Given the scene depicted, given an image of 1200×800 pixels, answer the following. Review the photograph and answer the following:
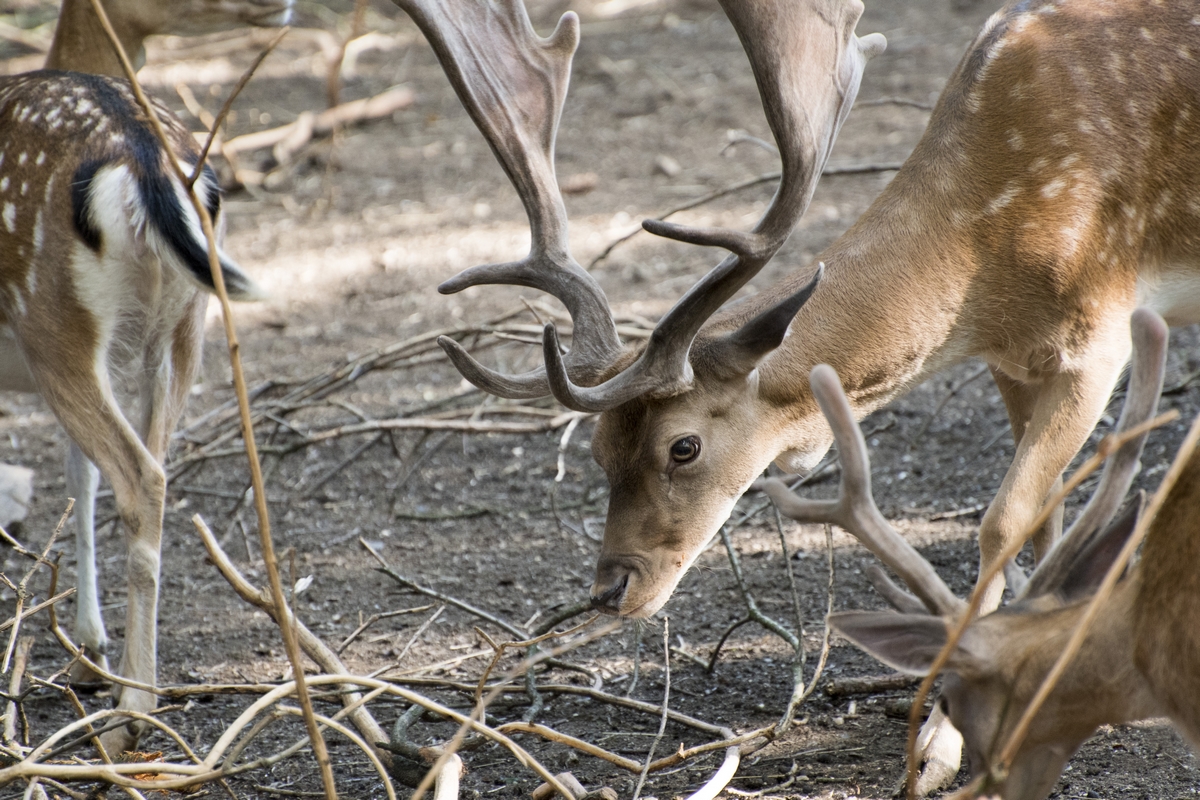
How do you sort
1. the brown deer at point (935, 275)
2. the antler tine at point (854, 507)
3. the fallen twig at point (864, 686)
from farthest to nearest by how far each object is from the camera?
the fallen twig at point (864, 686), the brown deer at point (935, 275), the antler tine at point (854, 507)

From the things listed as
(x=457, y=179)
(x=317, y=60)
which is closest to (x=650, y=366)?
(x=457, y=179)

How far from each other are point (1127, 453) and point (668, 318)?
129 cm

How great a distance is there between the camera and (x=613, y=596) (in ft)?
11.4

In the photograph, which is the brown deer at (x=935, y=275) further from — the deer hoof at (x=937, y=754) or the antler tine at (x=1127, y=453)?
the antler tine at (x=1127, y=453)

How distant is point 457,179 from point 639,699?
6561mm

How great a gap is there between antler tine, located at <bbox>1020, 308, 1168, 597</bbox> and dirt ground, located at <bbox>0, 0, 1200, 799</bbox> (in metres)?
0.96

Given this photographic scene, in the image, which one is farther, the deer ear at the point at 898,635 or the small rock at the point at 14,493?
the small rock at the point at 14,493

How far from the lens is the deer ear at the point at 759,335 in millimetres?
3154

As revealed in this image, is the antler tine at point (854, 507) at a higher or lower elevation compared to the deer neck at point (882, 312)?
higher

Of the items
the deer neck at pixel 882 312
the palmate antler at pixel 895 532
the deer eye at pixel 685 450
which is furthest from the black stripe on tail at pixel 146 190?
the palmate antler at pixel 895 532

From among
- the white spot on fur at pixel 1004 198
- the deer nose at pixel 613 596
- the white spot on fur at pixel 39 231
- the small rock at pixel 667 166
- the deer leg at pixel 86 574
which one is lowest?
the small rock at pixel 667 166

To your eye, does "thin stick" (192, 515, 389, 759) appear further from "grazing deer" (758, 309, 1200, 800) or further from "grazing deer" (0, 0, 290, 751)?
"grazing deer" (758, 309, 1200, 800)

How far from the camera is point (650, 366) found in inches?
130

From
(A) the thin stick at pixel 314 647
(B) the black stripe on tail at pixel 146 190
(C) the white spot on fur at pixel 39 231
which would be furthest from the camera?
(C) the white spot on fur at pixel 39 231
